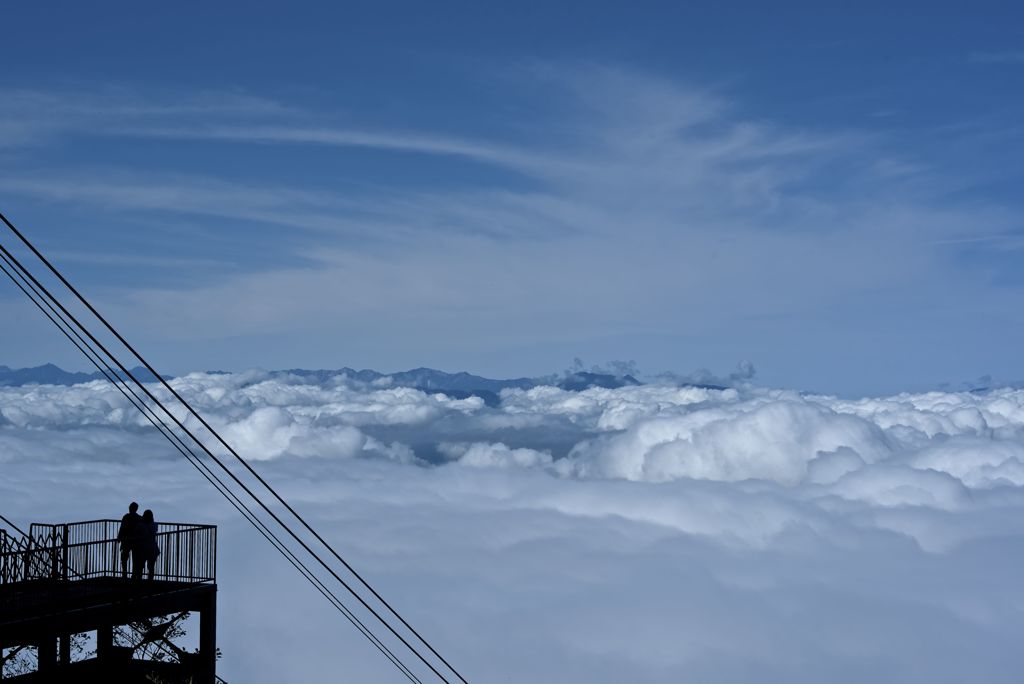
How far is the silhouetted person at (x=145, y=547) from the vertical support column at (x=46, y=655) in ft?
11.1

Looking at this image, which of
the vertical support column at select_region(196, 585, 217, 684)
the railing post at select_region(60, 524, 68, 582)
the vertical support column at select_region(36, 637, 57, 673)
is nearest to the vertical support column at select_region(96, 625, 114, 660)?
the vertical support column at select_region(36, 637, 57, 673)

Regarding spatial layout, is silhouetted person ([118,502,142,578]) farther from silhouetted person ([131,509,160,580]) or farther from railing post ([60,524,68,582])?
railing post ([60,524,68,582])

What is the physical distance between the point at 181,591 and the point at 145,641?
165 inches

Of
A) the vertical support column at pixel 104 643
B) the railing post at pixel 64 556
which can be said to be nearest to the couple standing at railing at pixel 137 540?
the railing post at pixel 64 556

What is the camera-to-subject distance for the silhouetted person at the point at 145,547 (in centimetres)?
3105

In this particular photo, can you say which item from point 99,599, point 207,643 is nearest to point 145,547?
point 99,599

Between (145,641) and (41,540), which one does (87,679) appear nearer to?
(145,641)

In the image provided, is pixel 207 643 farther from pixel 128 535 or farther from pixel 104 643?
pixel 128 535

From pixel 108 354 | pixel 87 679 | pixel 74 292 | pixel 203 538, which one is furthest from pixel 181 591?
pixel 74 292

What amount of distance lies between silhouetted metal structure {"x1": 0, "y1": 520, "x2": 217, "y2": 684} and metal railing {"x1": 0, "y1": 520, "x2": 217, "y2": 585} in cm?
3

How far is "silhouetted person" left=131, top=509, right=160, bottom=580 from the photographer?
31.1 meters

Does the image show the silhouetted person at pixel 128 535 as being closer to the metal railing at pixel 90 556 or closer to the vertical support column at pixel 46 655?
the metal railing at pixel 90 556

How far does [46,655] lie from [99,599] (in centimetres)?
446

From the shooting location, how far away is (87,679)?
108 feet
